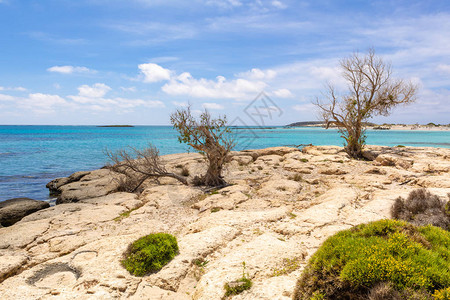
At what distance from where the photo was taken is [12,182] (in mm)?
21078

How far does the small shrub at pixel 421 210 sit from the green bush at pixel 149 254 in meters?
6.75

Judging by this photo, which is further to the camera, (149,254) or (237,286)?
(149,254)

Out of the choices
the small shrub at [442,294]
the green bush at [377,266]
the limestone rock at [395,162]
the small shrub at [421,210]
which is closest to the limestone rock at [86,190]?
the green bush at [377,266]

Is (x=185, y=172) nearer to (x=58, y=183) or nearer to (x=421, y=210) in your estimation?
(x=58, y=183)

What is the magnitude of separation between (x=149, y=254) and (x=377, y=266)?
464cm

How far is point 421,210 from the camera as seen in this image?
8.26 meters

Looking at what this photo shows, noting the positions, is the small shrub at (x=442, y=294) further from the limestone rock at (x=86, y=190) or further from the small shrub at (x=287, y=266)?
the limestone rock at (x=86, y=190)

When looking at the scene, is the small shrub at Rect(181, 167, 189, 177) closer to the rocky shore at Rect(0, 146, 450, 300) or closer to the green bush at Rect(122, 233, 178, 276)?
the rocky shore at Rect(0, 146, 450, 300)

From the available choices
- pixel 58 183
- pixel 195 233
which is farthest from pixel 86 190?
pixel 195 233

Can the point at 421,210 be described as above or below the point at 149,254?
above

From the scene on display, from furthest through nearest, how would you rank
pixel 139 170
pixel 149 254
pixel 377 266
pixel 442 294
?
pixel 139 170 → pixel 149 254 → pixel 377 266 → pixel 442 294

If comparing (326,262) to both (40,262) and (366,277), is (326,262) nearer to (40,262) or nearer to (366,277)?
(366,277)

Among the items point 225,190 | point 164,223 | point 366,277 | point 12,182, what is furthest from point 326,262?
point 12,182

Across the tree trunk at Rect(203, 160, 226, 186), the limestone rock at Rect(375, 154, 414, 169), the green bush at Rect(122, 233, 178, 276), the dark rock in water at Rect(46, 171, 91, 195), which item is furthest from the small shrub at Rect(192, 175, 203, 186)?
the limestone rock at Rect(375, 154, 414, 169)
